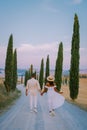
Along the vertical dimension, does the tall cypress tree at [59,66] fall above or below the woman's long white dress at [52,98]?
above

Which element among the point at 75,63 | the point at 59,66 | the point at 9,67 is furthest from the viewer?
the point at 59,66

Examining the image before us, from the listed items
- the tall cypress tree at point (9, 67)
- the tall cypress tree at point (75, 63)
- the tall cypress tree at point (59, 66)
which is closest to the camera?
the tall cypress tree at point (75, 63)

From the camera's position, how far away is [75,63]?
2500 centimetres

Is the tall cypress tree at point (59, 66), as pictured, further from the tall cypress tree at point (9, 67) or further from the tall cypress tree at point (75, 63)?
the tall cypress tree at point (75, 63)

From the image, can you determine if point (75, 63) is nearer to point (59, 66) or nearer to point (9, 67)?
point (9, 67)

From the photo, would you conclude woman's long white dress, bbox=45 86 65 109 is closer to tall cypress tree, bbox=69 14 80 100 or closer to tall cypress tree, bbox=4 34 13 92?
tall cypress tree, bbox=69 14 80 100

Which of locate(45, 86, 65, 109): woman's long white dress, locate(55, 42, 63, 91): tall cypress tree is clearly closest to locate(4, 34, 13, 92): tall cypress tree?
locate(55, 42, 63, 91): tall cypress tree

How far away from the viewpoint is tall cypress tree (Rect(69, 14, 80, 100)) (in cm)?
2438

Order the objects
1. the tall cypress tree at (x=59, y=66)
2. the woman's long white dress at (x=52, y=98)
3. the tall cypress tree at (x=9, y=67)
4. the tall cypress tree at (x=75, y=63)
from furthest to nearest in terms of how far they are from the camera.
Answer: the tall cypress tree at (x=59, y=66) < the tall cypress tree at (x=9, y=67) < the tall cypress tree at (x=75, y=63) < the woman's long white dress at (x=52, y=98)

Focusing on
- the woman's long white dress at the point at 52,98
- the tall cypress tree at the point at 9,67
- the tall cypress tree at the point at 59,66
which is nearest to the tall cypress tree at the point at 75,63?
the tall cypress tree at the point at 9,67

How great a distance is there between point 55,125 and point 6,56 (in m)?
26.1

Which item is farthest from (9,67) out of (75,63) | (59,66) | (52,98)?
(52,98)

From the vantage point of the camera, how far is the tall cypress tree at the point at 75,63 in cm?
2438

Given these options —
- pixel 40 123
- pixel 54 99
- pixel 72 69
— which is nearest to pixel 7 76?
pixel 72 69
